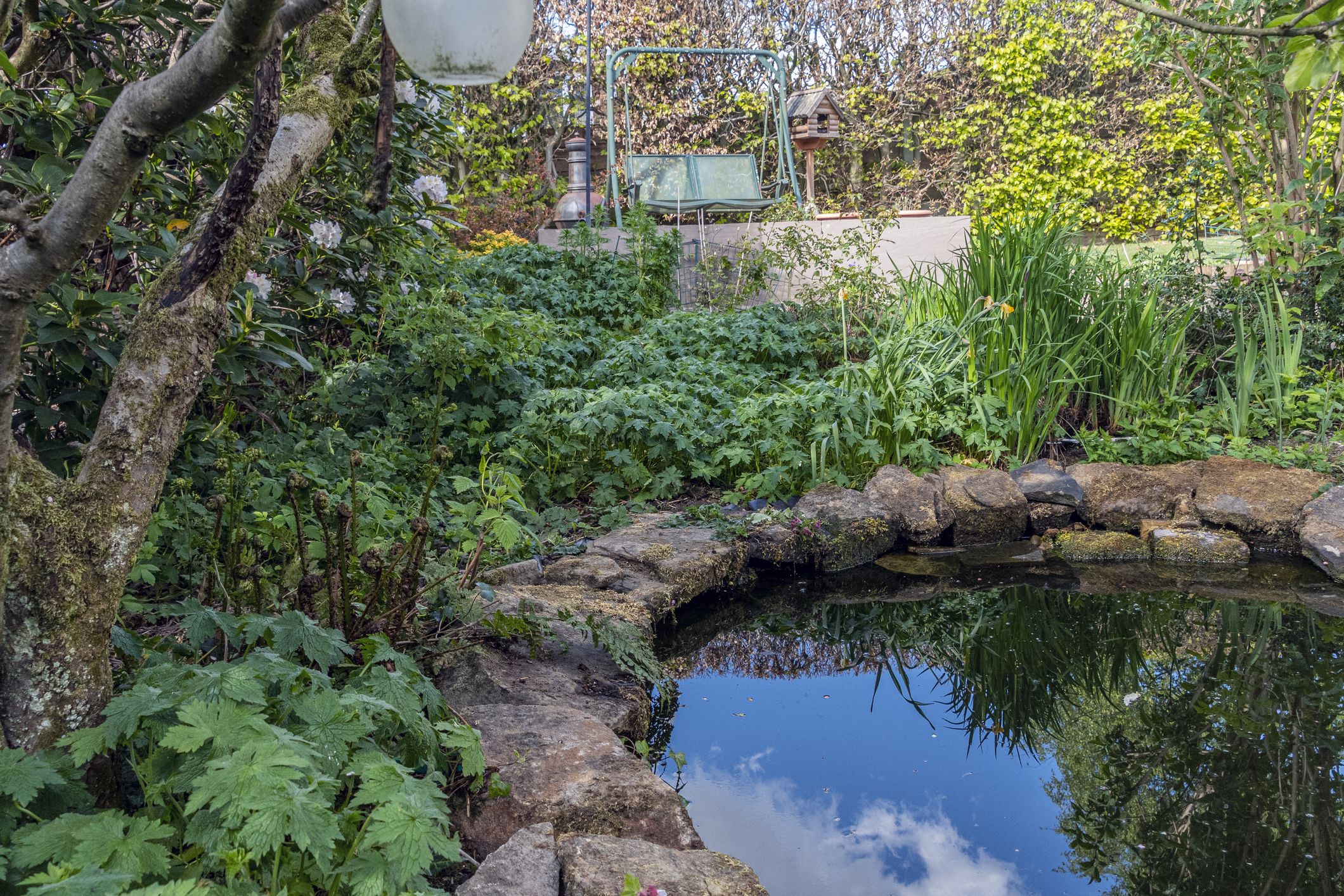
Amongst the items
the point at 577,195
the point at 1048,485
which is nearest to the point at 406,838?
the point at 1048,485

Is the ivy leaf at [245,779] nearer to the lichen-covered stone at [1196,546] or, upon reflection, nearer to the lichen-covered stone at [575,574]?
the lichen-covered stone at [575,574]

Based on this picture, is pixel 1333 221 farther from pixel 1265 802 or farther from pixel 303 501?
pixel 303 501

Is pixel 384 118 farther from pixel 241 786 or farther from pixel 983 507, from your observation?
pixel 983 507

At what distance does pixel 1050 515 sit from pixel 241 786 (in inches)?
136

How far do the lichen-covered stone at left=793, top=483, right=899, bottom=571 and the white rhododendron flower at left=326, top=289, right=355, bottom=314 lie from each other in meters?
1.91

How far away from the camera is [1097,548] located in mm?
3682

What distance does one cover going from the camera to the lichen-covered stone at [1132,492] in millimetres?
3850

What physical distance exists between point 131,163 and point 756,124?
9875 millimetres

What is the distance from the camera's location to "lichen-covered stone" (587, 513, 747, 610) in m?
3.08

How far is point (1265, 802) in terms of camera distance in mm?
1959

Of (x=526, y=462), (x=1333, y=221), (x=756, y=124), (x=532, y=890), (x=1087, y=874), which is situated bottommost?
(x=1087, y=874)

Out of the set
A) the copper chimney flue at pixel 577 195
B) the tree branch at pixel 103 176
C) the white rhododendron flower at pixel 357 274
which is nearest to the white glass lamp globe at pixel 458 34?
the tree branch at pixel 103 176

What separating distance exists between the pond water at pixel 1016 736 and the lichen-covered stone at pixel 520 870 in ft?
1.85

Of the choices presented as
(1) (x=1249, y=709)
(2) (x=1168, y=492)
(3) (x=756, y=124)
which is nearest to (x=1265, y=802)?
(1) (x=1249, y=709)
